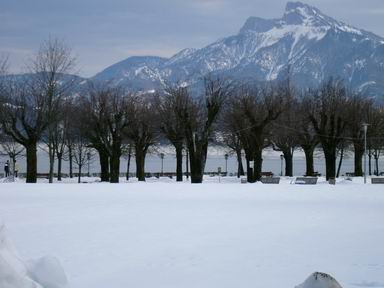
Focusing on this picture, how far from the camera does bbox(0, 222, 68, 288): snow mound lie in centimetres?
565


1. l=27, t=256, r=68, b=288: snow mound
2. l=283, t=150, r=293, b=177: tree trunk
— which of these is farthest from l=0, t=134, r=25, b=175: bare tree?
l=27, t=256, r=68, b=288: snow mound

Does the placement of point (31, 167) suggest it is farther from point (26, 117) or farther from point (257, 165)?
point (257, 165)

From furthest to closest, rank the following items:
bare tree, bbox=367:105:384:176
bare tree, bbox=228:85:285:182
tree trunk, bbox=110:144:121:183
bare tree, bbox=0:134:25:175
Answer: bare tree, bbox=367:105:384:176
bare tree, bbox=0:134:25:175
tree trunk, bbox=110:144:121:183
bare tree, bbox=228:85:285:182

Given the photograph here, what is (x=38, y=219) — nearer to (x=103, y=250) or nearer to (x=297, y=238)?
(x=103, y=250)

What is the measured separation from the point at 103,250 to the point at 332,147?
44860 mm

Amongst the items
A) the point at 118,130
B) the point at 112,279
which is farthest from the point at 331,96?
the point at 112,279

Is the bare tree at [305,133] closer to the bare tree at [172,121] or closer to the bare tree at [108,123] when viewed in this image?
the bare tree at [172,121]

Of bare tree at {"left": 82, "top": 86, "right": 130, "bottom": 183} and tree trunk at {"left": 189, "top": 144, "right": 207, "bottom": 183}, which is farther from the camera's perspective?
bare tree at {"left": 82, "top": 86, "right": 130, "bottom": 183}

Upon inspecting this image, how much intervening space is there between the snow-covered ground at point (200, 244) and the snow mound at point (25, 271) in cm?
141

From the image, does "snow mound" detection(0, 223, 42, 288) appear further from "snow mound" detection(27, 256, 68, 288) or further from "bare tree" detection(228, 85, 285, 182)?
"bare tree" detection(228, 85, 285, 182)

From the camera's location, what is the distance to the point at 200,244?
1116 centimetres

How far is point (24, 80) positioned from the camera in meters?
46.3

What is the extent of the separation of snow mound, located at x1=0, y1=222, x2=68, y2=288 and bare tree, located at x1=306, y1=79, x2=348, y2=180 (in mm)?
46289

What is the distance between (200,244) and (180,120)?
130 ft
